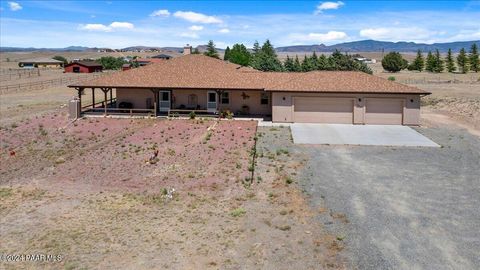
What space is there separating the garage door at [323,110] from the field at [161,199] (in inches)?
143

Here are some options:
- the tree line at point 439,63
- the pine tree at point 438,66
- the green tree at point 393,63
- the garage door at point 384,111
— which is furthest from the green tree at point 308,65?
the pine tree at point 438,66

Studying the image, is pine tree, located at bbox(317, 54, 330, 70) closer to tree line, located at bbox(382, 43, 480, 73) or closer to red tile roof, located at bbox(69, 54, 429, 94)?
red tile roof, located at bbox(69, 54, 429, 94)

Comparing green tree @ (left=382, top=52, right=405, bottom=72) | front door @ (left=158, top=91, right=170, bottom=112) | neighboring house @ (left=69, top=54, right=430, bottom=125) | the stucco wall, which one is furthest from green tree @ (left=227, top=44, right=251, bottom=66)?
green tree @ (left=382, top=52, right=405, bottom=72)

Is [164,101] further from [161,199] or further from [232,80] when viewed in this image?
[161,199]

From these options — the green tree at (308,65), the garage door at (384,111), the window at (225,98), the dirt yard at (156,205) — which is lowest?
the dirt yard at (156,205)

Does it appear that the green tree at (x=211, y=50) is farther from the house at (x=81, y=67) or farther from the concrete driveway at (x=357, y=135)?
the concrete driveway at (x=357, y=135)

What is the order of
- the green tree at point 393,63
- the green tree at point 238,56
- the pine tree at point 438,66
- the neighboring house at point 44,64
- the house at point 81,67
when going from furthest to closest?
the neighboring house at point 44,64, the green tree at point 393,63, the pine tree at point 438,66, the house at point 81,67, the green tree at point 238,56

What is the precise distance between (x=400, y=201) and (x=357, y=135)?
37.5ft

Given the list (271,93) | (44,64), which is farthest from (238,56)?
(44,64)

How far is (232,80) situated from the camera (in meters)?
32.6

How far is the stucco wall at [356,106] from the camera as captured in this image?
96.6ft

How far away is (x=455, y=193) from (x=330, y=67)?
4796cm

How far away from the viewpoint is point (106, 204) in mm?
16141

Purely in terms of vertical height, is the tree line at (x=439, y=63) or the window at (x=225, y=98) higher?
the tree line at (x=439, y=63)
